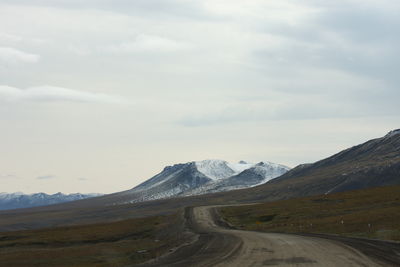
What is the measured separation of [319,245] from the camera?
4425 centimetres

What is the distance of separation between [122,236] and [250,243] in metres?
43.8

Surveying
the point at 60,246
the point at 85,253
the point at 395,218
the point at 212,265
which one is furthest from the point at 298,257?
the point at 60,246

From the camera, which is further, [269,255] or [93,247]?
[93,247]

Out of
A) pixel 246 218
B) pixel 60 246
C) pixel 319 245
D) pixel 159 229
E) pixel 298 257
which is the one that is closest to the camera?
pixel 298 257

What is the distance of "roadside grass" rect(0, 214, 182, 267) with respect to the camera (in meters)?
51.3

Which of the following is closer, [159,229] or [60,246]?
[60,246]

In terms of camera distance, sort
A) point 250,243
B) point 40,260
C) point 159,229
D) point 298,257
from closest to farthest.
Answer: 1. point 298,257
2. point 250,243
3. point 40,260
4. point 159,229

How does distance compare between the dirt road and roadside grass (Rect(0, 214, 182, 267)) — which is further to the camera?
roadside grass (Rect(0, 214, 182, 267))

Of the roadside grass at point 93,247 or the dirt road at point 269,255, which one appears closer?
the dirt road at point 269,255

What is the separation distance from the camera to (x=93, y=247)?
68625mm

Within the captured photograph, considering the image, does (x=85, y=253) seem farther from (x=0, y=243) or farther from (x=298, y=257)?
(x=0, y=243)

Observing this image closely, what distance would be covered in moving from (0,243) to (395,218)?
229 feet

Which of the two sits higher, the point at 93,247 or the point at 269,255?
the point at 93,247

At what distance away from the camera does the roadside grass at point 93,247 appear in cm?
5135
